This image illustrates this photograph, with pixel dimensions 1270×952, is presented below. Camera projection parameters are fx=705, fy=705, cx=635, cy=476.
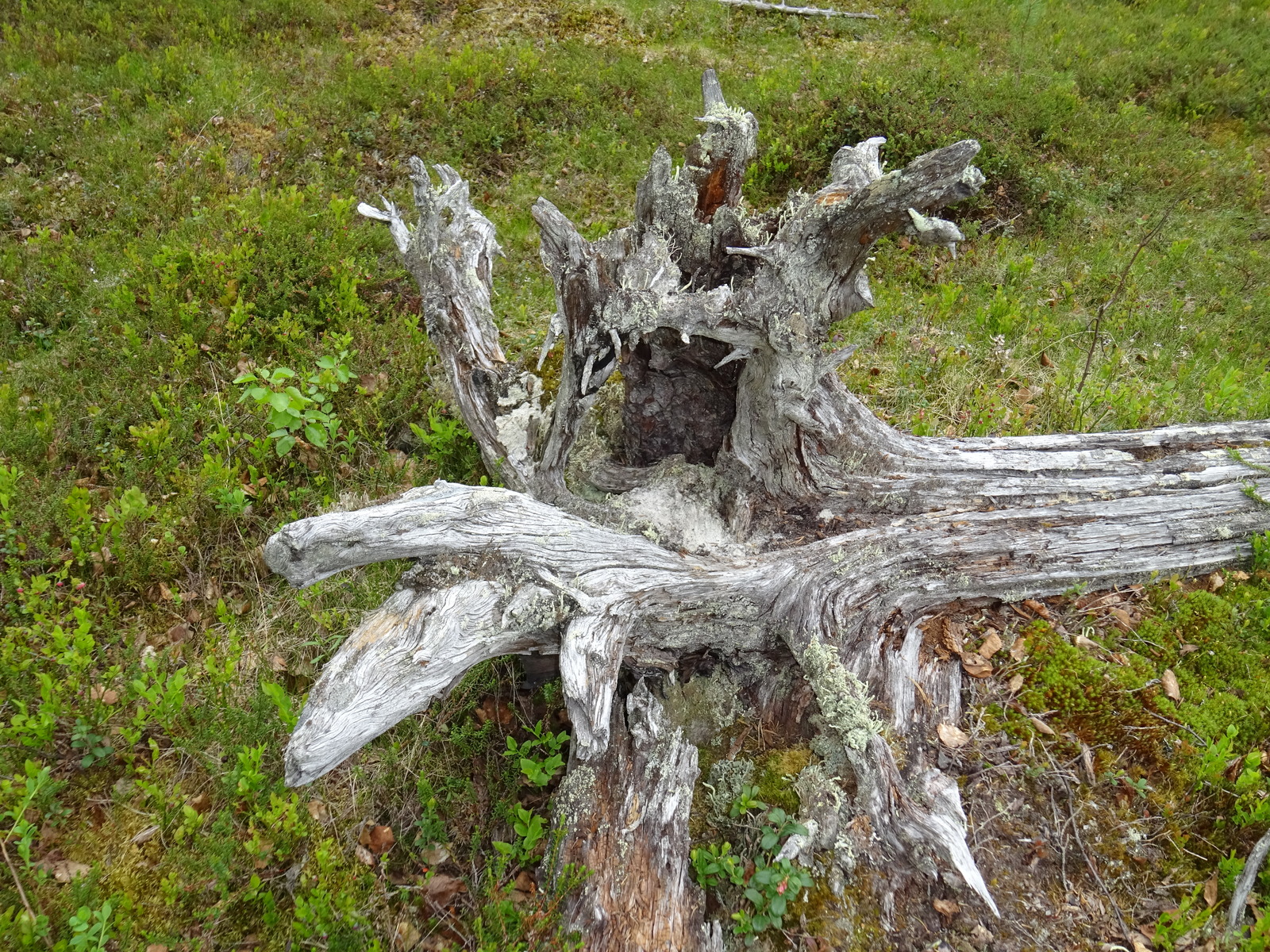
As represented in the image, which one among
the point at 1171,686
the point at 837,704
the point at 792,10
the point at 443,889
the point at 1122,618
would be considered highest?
the point at 792,10

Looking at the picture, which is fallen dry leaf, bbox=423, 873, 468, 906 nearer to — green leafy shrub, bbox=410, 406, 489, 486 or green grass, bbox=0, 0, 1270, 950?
green grass, bbox=0, 0, 1270, 950

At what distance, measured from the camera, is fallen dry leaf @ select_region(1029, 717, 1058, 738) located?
435 centimetres

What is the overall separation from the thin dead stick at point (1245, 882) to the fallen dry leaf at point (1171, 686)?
2.75ft

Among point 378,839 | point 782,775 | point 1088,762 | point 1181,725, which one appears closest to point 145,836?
point 378,839

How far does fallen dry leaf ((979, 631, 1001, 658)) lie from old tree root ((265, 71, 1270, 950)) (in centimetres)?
25

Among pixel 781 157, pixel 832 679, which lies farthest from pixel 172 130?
pixel 832 679

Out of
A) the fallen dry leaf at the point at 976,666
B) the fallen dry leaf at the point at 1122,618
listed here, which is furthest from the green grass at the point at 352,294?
the fallen dry leaf at the point at 976,666

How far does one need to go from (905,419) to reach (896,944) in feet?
13.7

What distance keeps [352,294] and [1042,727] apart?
21.7 ft

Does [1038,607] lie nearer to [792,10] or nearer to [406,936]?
[406,936]

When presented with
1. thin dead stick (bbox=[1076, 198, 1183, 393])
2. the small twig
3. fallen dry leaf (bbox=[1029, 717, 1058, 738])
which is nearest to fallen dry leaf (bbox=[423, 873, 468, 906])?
fallen dry leaf (bbox=[1029, 717, 1058, 738])

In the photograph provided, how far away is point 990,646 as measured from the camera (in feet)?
15.5

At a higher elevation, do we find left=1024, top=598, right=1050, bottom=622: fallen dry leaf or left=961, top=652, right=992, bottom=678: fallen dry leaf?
left=1024, top=598, right=1050, bottom=622: fallen dry leaf

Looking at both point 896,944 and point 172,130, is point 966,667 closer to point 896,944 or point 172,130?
point 896,944
